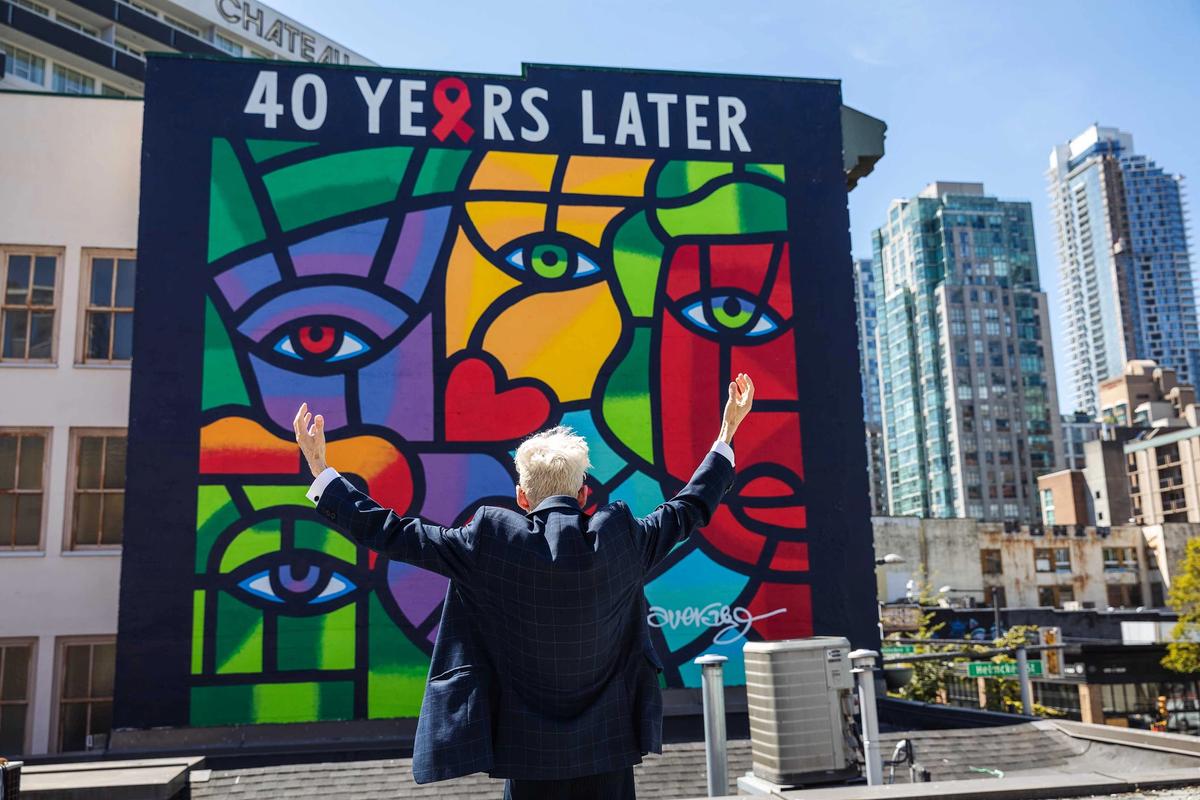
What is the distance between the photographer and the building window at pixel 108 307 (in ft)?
54.3

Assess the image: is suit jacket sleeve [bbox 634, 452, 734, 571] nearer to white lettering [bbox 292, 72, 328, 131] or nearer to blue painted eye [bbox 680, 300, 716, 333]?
blue painted eye [bbox 680, 300, 716, 333]

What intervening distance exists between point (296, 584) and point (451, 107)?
24.9 feet

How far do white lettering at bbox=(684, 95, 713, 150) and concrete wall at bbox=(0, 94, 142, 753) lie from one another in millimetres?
8810

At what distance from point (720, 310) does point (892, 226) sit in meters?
140

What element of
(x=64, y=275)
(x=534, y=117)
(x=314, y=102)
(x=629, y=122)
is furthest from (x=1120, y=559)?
(x=64, y=275)

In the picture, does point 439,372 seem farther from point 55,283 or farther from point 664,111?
point 55,283

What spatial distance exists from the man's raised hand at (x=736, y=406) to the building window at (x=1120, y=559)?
7950 centimetres

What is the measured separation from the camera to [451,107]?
16578 mm

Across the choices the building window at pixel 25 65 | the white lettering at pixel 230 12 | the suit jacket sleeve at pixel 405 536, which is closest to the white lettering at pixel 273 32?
the white lettering at pixel 230 12

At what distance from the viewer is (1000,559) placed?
69250mm

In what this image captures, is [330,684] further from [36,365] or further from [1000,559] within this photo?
[1000,559]

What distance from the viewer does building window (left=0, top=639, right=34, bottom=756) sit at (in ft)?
49.9

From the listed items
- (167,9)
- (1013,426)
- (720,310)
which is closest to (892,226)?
(1013,426)

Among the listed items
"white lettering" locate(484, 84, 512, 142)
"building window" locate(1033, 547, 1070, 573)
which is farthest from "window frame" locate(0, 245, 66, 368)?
"building window" locate(1033, 547, 1070, 573)
